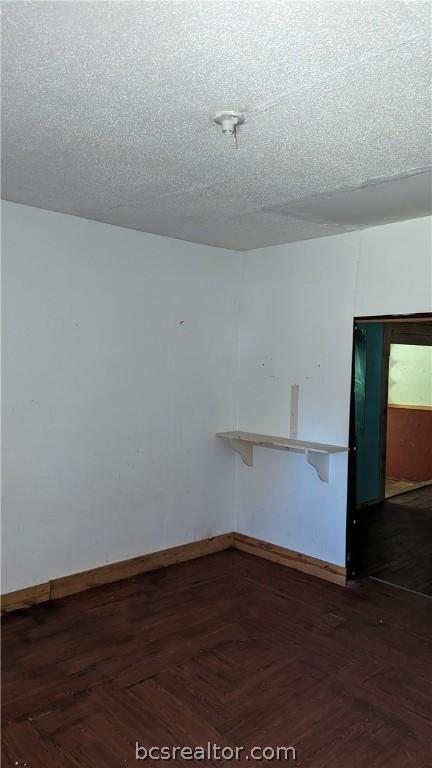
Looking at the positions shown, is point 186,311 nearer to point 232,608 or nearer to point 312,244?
point 312,244

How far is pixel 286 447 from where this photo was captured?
410 cm

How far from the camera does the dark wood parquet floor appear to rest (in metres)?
2.31

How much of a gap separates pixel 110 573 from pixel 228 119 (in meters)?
3.09

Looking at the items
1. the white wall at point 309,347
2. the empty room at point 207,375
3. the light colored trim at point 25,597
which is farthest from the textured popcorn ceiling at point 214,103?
the light colored trim at point 25,597

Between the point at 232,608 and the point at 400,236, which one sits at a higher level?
the point at 400,236

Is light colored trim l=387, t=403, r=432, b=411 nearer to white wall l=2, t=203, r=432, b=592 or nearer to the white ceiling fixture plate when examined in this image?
white wall l=2, t=203, r=432, b=592

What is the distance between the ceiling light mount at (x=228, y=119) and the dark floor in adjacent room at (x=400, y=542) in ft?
10.9

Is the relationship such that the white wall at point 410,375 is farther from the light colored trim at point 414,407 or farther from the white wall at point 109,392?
the white wall at point 109,392

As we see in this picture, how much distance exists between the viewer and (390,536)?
5160mm

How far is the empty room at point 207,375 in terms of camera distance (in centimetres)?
183

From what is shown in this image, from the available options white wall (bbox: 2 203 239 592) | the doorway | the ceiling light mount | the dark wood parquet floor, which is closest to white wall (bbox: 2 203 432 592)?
white wall (bbox: 2 203 239 592)

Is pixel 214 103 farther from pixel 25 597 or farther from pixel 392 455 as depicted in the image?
pixel 392 455

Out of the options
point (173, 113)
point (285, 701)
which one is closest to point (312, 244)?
point (173, 113)

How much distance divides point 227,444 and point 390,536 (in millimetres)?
1829
